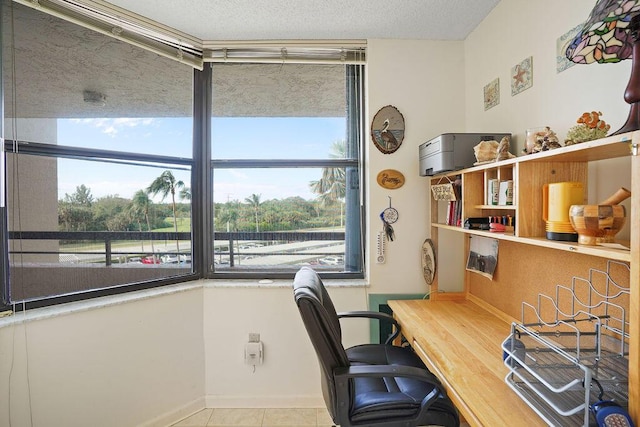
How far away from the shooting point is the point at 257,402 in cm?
231

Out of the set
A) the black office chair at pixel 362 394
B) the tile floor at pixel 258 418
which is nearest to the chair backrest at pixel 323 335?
the black office chair at pixel 362 394

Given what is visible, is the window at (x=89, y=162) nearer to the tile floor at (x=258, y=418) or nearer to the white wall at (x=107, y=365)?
the white wall at (x=107, y=365)

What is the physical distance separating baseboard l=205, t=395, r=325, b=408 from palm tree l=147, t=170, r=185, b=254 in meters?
1.08

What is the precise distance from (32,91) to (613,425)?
268 cm

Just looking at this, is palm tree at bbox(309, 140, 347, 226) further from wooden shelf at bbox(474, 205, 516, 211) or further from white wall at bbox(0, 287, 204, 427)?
white wall at bbox(0, 287, 204, 427)

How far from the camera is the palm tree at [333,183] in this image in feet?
8.07

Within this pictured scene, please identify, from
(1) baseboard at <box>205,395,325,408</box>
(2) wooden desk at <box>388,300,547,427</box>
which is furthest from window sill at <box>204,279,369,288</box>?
(1) baseboard at <box>205,395,325,408</box>

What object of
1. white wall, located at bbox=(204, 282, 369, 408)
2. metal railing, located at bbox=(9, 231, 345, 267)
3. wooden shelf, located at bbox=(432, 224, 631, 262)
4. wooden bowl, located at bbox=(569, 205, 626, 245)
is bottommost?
white wall, located at bbox=(204, 282, 369, 408)

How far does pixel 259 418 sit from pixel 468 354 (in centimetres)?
148

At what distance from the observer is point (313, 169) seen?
8.10 feet

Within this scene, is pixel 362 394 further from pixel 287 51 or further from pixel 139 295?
pixel 287 51

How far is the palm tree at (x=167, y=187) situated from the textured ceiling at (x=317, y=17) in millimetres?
970

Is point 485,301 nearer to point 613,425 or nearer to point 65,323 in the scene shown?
point 613,425

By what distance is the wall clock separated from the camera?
7.59ft
